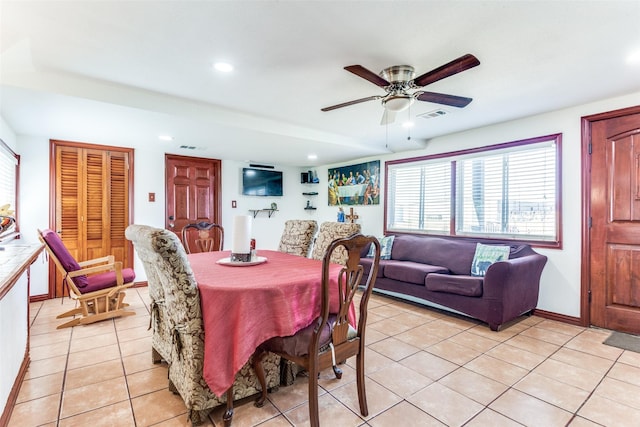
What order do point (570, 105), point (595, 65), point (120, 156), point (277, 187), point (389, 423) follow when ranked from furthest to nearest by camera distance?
point (277, 187)
point (120, 156)
point (570, 105)
point (595, 65)
point (389, 423)

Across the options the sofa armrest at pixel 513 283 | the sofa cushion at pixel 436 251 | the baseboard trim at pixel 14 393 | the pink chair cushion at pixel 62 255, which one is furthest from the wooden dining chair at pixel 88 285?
the sofa armrest at pixel 513 283

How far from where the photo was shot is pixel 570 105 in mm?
3188

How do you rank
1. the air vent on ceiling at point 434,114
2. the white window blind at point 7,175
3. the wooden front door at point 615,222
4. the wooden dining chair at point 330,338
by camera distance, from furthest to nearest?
the air vent on ceiling at point 434,114
the white window blind at point 7,175
the wooden front door at point 615,222
the wooden dining chair at point 330,338

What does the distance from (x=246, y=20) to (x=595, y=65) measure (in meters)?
2.51

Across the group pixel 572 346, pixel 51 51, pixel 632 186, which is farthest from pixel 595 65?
pixel 51 51

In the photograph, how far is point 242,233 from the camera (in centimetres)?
229

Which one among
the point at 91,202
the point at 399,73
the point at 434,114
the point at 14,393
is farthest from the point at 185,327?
the point at 91,202

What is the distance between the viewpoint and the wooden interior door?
407cm

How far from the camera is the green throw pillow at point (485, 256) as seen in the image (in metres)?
3.46

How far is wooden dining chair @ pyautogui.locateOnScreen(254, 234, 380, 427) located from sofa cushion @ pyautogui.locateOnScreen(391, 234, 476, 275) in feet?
8.22

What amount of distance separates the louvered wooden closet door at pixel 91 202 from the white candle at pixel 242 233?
3058 millimetres

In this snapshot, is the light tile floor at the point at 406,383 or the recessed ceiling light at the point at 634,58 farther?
the recessed ceiling light at the point at 634,58

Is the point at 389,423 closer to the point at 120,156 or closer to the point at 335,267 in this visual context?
the point at 335,267

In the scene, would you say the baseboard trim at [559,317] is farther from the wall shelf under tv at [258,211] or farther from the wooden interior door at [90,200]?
the wooden interior door at [90,200]
